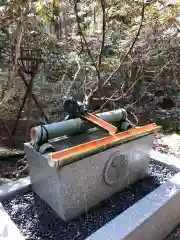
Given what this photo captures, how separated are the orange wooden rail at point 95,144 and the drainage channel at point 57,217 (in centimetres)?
57

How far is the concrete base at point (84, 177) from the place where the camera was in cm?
176

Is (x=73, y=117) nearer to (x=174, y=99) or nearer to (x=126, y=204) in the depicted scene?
(x=126, y=204)

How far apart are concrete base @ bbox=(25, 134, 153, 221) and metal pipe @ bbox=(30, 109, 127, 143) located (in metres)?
0.15

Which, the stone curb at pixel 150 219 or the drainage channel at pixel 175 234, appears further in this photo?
the drainage channel at pixel 175 234

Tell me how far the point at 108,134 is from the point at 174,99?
5.21 meters

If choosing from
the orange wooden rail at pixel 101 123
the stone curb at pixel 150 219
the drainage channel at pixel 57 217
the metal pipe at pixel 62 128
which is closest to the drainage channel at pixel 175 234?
the stone curb at pixel 150 219

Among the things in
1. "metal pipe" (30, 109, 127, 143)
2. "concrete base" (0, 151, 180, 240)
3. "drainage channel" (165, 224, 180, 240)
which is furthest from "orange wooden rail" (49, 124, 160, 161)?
"drainage channel" (165, 224, 180, 240)

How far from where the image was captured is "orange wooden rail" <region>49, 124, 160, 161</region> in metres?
1.65

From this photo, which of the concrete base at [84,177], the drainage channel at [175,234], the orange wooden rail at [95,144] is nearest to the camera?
the orange wooden rail at [95,144]

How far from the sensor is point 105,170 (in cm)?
196

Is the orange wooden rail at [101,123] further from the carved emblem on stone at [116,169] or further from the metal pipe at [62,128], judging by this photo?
the carved emblem on stone at [116,169]

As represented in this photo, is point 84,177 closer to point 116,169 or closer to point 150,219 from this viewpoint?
point 116,169

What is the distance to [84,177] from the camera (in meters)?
1.83

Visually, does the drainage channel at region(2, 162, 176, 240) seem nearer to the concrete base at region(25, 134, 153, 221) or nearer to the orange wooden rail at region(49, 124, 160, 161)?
the concrete base at region(25, 134, 153, 221)
